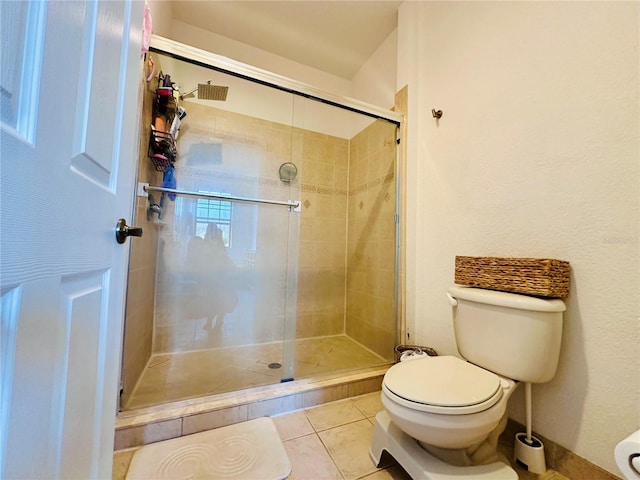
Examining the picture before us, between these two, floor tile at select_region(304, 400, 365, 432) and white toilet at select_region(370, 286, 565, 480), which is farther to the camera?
floor tile at select_region(304, 400, 365, 432)

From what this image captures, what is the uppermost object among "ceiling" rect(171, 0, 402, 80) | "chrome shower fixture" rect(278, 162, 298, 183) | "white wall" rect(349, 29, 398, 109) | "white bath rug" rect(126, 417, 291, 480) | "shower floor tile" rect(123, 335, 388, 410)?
"ceiling" rect(171, 0, 402, 80)

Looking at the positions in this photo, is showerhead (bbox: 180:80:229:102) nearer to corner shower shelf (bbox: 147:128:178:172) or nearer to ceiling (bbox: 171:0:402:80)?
corner shower shelf (bbox: 147:128:178:172)

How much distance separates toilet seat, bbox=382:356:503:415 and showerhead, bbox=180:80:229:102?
1.99 m

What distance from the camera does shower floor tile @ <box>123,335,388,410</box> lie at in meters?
1.34

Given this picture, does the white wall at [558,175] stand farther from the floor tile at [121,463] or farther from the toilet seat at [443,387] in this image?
the floor tile at [121,463]

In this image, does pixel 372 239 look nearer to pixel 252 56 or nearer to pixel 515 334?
pixel 515 334

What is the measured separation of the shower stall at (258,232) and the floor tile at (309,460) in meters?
0.44

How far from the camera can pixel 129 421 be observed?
1.05 m

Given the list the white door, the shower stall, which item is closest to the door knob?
the white door

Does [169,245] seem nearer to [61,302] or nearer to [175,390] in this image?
[175,390]

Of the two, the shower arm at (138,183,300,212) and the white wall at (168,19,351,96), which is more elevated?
the white wall at (168,19,351,96)

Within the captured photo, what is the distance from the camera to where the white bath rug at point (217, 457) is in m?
0.91

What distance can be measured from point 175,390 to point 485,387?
1.44 m

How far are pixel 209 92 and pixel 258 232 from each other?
106cm
